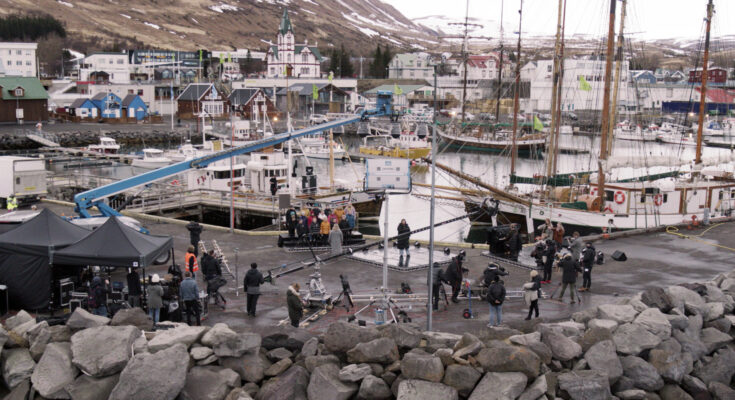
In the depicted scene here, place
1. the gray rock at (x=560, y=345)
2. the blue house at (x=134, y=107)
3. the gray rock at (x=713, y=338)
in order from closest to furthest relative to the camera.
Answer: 1. the gray rock at (x=560, y=345)
2. the gray rock at (x=713, y=338)
3. the blue house at (x=134, y=107)

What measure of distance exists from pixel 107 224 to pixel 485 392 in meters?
10.0

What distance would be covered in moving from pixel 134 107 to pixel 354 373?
344ft

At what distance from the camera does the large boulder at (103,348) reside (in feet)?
39.7

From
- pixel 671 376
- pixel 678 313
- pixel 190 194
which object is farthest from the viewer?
pixel 190 194

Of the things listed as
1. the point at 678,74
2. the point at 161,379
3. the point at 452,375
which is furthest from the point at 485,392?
the point at 678,74

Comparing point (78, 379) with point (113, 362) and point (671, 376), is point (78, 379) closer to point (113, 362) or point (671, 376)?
point (113, 362)

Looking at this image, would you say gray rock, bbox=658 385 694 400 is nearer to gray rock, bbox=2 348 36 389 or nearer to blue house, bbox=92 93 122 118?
gray rock, bbox=2 348 36 389

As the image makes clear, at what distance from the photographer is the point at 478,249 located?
2419 cm

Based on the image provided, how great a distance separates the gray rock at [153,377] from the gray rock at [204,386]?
0.24m

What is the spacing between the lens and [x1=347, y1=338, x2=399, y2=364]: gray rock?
40.1ft

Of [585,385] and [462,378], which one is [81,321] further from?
[585,385]

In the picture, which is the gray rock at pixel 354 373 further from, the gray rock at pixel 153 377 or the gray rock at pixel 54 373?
the gray rock at pixel 54 373

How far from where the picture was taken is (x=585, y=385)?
40.7 ft

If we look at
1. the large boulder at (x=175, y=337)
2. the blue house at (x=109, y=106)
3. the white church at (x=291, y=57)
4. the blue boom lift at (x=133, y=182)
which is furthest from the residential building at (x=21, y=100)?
the large boulder at (x=175, y=337)
